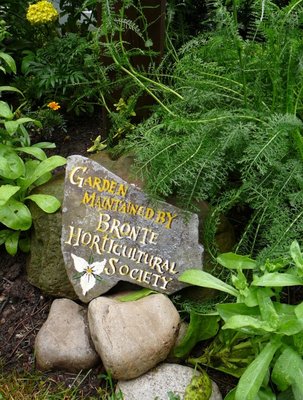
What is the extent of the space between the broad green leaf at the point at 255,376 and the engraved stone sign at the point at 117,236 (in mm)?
565

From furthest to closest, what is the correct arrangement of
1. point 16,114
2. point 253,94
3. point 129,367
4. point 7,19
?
1. point 7,19
2. point 16,114
3. point 253,94
4. point 129,367

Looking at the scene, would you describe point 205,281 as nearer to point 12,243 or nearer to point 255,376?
point 255,376

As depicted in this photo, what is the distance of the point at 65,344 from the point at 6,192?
0.63 meters

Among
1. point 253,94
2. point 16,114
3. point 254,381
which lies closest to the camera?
point 254,381

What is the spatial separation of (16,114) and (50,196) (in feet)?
2.49

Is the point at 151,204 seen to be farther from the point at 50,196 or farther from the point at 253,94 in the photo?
the point at 253,94

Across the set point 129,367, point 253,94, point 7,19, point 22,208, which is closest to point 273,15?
point 253,94

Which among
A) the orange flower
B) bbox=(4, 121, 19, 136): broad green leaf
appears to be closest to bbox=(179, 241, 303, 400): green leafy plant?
bbox=(4, 121, 19, 136): broad green leaf

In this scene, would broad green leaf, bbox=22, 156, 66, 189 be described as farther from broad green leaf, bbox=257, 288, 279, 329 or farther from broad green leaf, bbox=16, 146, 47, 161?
broad green leaf, bbox=257, 288, 279, 329

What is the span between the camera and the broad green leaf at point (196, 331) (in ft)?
7.41

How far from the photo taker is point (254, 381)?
72.6 inches

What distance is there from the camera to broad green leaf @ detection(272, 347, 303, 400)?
1.83 meters

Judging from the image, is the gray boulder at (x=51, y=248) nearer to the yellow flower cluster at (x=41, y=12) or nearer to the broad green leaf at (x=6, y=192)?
the broad green leaf at (x=6, y=192)

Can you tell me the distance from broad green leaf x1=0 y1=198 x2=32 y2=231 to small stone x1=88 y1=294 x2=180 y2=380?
45 cm
